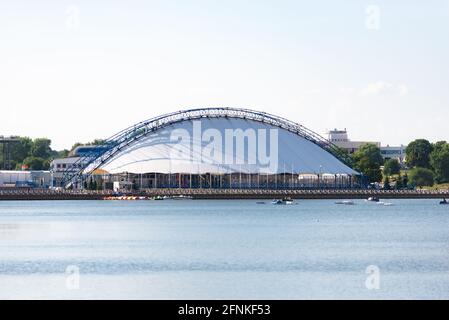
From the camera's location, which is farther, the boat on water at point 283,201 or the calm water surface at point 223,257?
the boat on water at point 283,201

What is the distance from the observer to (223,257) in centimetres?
7606

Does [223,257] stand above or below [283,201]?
below

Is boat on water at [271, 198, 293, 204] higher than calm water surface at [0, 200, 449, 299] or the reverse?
higher

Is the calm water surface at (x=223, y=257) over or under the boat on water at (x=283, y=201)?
under

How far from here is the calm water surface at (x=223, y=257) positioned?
194 feet

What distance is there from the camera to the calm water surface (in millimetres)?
59219

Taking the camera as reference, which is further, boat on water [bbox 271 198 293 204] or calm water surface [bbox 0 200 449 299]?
boat on water [bbox 271 198 293 204]

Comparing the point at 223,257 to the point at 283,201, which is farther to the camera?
the point at 283,201
